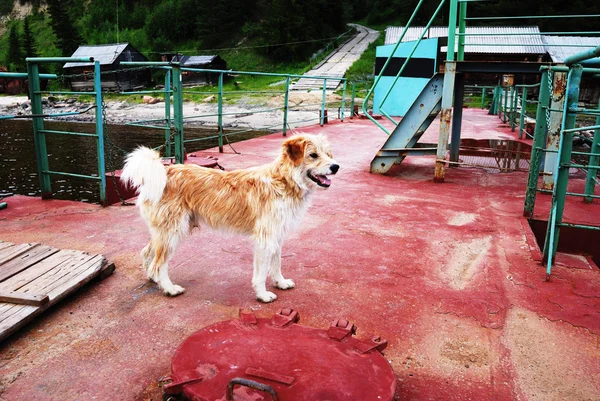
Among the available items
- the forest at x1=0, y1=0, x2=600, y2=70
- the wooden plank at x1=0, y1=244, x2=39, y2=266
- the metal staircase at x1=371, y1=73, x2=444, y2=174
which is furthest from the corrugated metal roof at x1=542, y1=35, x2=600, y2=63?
the wooden plank at x1=0, y1=244, x2=39, y2=266

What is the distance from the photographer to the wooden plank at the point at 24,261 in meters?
3.37

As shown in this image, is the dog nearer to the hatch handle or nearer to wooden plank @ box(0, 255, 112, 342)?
wooden plank @ box(0, 255, 112, 342)

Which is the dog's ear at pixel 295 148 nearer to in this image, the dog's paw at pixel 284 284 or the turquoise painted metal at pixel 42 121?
the dog's paw at pixel 284 284

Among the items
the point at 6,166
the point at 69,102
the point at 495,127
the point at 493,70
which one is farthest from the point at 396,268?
the point at 69,102

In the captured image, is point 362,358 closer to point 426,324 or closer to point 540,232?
point 426,324

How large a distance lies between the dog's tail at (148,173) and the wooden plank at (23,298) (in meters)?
0.91

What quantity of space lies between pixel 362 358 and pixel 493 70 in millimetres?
5737

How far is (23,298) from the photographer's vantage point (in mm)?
2951

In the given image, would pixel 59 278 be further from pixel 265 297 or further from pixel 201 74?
pixel 201 74

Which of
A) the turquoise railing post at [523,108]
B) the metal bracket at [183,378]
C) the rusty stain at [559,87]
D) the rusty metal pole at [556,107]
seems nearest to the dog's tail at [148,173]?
the metal bracket at [183,378]

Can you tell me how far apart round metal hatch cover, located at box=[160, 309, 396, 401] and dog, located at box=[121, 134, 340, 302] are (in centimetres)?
82

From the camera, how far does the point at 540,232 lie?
537 centimetres

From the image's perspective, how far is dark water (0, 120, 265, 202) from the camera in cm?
948

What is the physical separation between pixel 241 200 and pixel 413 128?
4698 mm
